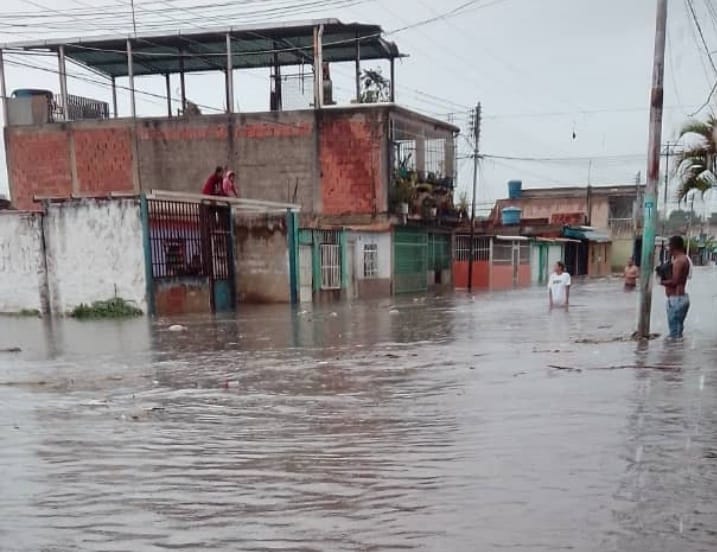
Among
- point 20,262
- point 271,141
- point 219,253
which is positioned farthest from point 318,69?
point 20,262

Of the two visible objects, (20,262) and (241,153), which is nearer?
(20,262)

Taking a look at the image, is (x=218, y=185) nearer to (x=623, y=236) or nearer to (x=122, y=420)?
(x=122, y=420)

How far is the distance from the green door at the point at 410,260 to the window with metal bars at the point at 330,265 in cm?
385

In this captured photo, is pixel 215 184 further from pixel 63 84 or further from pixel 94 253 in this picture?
pixel 63 84

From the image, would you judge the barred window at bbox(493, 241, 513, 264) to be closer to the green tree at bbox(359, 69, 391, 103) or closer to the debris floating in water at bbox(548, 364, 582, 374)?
the green tree at bbox(359, 69, 391, 103)

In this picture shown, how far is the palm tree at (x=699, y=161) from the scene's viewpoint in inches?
506

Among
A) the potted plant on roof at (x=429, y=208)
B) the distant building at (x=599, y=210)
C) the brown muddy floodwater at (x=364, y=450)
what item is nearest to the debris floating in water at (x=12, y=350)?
the brown muddy floodwater at (x=364, y=450)

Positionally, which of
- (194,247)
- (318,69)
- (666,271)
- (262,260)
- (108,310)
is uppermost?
(318,69)

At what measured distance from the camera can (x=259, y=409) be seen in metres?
6.72

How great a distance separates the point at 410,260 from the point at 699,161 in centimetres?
1603

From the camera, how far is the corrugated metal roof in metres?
25.9

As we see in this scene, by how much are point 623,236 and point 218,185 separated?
4484 centimetres

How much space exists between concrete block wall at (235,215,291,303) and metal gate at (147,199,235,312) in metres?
1.70

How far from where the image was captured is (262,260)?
70.5ft
